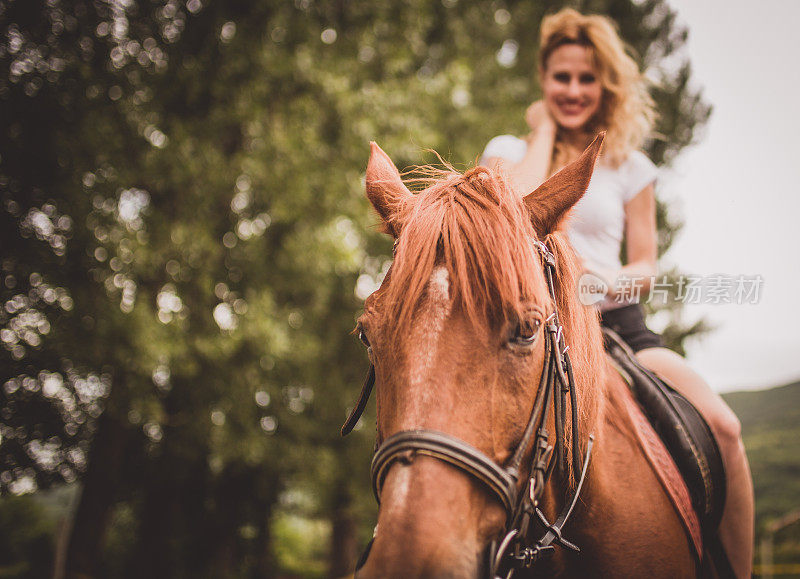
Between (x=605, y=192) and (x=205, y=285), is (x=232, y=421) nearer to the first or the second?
(x=205, y=285)

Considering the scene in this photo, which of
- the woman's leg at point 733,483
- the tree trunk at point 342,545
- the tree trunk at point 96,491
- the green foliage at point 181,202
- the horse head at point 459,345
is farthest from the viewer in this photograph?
the tree trunk at point 342,545

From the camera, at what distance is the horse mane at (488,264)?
5.51ft

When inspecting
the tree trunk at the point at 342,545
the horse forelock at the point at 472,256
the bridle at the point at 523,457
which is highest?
the horse forelock at the point at 472,256

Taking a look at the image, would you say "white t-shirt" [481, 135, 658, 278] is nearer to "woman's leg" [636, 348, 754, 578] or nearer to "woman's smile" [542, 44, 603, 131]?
"woman's smile" [542, 44, 603, 131]

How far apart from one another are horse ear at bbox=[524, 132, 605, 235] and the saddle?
3.81 feet

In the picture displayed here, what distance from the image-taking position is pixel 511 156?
3.33 metres

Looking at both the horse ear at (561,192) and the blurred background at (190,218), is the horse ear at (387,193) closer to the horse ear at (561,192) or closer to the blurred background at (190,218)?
the horse ear at (561,192)

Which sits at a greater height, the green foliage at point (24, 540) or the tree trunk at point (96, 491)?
the tree trunk at point (96, 491)

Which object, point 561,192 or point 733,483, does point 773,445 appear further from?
point 561,192

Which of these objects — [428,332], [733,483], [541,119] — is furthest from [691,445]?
[541,119]

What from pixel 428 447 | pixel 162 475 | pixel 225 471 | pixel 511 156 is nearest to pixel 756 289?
pixel 511 156

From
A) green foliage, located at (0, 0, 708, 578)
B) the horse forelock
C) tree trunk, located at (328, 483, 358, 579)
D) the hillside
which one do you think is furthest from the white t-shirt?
tree trunk, located at (328, 483, 358, 579)

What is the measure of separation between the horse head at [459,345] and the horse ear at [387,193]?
10 cm

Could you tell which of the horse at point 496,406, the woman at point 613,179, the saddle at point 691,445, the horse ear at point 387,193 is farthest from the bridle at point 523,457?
the woman at point 613,179
